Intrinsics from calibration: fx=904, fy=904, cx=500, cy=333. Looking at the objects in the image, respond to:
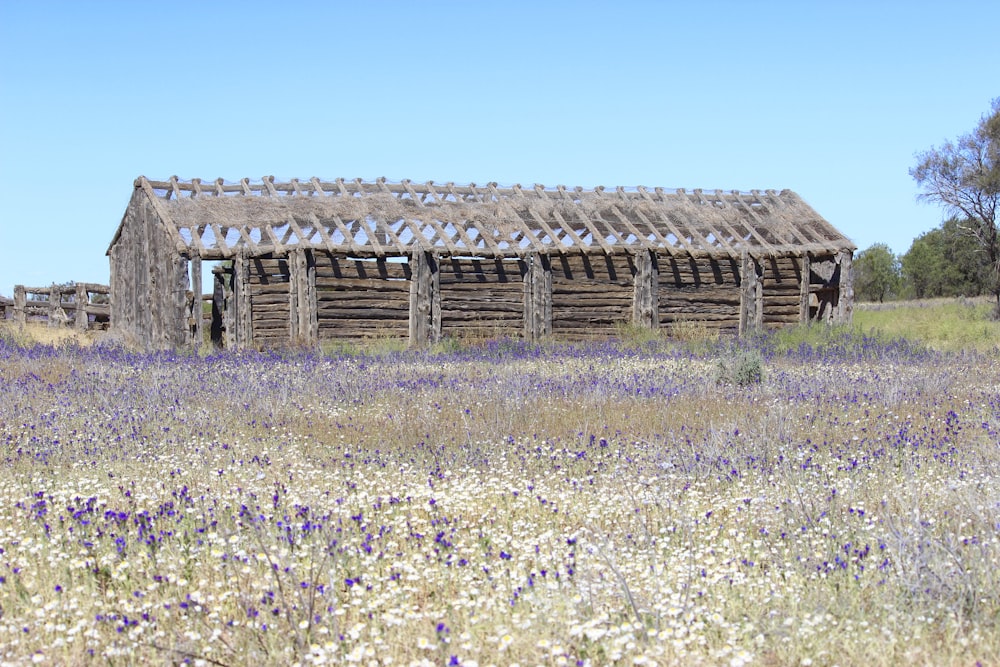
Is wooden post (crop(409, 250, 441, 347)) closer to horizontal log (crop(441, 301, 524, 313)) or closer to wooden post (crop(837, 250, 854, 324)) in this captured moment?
horizontal log (crop(441, 301, 524, 313))

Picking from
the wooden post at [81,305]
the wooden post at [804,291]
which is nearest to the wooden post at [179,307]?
the wooden post at [81,305]

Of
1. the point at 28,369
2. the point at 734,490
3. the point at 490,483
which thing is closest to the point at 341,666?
the point at 490,483

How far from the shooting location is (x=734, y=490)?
5.70m

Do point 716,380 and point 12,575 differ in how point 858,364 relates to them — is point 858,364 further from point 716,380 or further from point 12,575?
point 12,575

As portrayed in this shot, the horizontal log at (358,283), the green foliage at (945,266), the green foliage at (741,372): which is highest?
the green foliage at (945,266)

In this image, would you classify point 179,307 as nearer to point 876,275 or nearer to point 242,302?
point 242,302

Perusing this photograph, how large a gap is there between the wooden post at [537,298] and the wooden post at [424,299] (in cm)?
212

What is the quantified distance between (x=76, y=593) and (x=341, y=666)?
61.7 inches

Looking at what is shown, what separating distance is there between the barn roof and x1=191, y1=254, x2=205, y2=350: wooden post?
215 mm

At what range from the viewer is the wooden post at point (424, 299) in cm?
1947

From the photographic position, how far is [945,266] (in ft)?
173

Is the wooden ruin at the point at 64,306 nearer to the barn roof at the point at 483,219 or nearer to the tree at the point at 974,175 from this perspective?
the barn roof at the point at 483,219

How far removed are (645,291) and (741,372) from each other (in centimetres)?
1064

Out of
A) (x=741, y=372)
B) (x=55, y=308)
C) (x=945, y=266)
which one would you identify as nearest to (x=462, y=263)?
(x=741, y=372)
